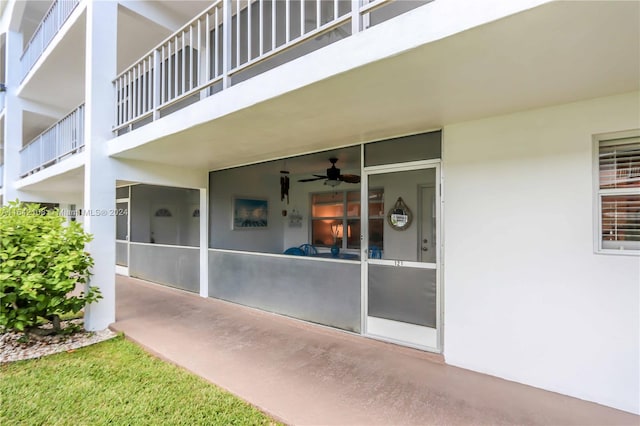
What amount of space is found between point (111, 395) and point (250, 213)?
14.4 ft

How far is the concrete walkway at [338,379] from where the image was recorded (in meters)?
2.33

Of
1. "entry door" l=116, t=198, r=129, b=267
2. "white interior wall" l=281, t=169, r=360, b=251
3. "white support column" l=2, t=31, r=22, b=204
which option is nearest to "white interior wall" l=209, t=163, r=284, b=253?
"white interior wall" l=281, t=169, r=360, b=251

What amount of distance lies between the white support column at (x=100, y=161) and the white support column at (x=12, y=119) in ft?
19.9

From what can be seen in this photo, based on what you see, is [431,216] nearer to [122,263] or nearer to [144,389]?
[144,389]

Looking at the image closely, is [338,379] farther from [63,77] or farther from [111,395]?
[63,77]

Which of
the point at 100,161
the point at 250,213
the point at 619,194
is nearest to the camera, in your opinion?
the point at 619,194

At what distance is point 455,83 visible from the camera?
2.20 meters

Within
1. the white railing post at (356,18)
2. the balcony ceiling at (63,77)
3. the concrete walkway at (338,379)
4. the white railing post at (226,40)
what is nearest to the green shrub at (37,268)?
the concrete walkway at (338,379)

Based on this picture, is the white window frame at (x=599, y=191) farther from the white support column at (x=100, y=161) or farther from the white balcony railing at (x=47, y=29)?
the white balcony railing at (x=47, y=29)

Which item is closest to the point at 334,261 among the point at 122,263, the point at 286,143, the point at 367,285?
the point at 367,285

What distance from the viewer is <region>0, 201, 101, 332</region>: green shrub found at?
348cm

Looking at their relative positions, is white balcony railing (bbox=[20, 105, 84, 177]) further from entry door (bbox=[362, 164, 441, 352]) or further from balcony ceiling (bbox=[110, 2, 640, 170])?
entry door (bbox=[362, 164, 441, 352])

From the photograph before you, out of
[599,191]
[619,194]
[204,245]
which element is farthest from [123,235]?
[619,194]

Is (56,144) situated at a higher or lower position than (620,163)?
higher
